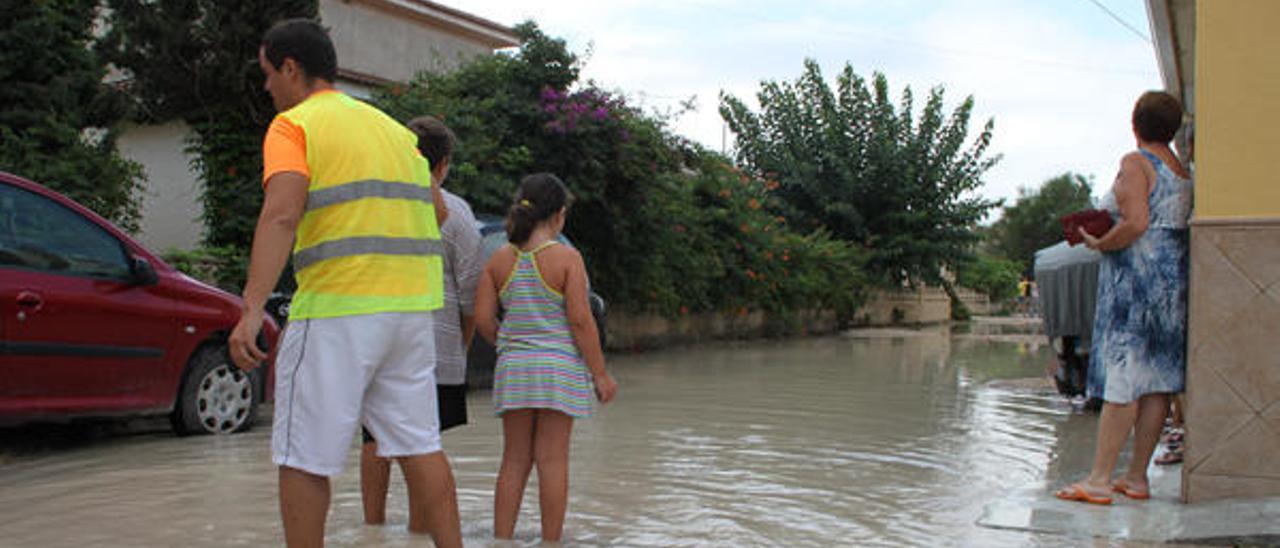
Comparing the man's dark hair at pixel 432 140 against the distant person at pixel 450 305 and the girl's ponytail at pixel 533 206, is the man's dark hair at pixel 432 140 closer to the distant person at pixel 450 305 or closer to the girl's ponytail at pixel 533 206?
the distant person at pixel 450 305

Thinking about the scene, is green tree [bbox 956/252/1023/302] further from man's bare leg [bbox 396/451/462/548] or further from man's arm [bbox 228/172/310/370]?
→ man's arm [bbox 228/172/310/370]

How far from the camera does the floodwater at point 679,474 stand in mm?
5207

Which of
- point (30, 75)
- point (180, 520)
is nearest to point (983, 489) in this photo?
point (180, 520)

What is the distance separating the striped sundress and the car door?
3403 mm

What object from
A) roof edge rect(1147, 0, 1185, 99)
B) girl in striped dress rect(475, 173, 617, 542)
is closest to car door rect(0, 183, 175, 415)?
girl in striped dress rect(475, 173, 617, 542)

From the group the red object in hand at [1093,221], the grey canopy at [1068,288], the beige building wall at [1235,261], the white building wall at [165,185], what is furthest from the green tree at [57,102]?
the beige building wall at [1235,261]

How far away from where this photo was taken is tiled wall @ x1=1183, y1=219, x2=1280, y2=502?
533cm

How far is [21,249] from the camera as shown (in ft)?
22.4

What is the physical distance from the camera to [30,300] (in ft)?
22.1

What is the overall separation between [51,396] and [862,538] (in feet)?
15.1

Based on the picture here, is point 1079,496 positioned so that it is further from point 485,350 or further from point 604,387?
point 485,350

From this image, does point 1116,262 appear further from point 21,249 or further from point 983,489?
point 21,249

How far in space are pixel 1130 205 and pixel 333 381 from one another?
3.83 m

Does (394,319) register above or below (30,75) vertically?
below
